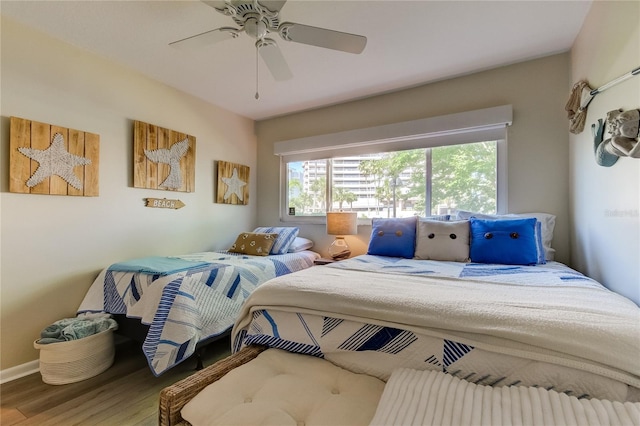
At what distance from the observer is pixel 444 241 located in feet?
7.15

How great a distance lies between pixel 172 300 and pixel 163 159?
1.60 m

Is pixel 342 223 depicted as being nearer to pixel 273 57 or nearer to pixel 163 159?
pixel 273 57

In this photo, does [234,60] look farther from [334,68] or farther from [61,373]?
[61,373]

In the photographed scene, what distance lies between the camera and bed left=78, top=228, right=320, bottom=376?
1.69m

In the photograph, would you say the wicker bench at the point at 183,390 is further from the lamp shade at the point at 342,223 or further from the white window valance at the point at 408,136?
the white window valance at the point at 408,136

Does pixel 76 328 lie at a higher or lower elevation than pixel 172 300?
lower

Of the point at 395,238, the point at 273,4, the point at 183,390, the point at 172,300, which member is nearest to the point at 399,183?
the point at 395,238

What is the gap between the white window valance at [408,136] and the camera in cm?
251

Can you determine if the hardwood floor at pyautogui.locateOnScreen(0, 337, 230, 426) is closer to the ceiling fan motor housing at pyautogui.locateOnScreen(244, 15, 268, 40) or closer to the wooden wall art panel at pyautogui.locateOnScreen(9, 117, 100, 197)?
the wooden wall art panel at pyautogui.locateOnScreen(9, 117, 100, 197)

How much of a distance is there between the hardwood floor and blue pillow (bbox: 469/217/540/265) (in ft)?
7.06

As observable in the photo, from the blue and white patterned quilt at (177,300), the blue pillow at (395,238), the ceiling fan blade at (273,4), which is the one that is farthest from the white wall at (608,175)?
the blue and white patterned quilt at (177,300)

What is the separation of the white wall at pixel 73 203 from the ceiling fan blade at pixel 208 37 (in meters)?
1.18

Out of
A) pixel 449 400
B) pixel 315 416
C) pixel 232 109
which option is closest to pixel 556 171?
pixel 449 400

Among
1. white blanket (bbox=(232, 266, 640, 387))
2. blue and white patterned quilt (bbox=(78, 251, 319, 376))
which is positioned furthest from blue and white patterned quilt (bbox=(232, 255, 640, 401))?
blue and white patterned quilt (bbox=(78, 251, 319, 376))
